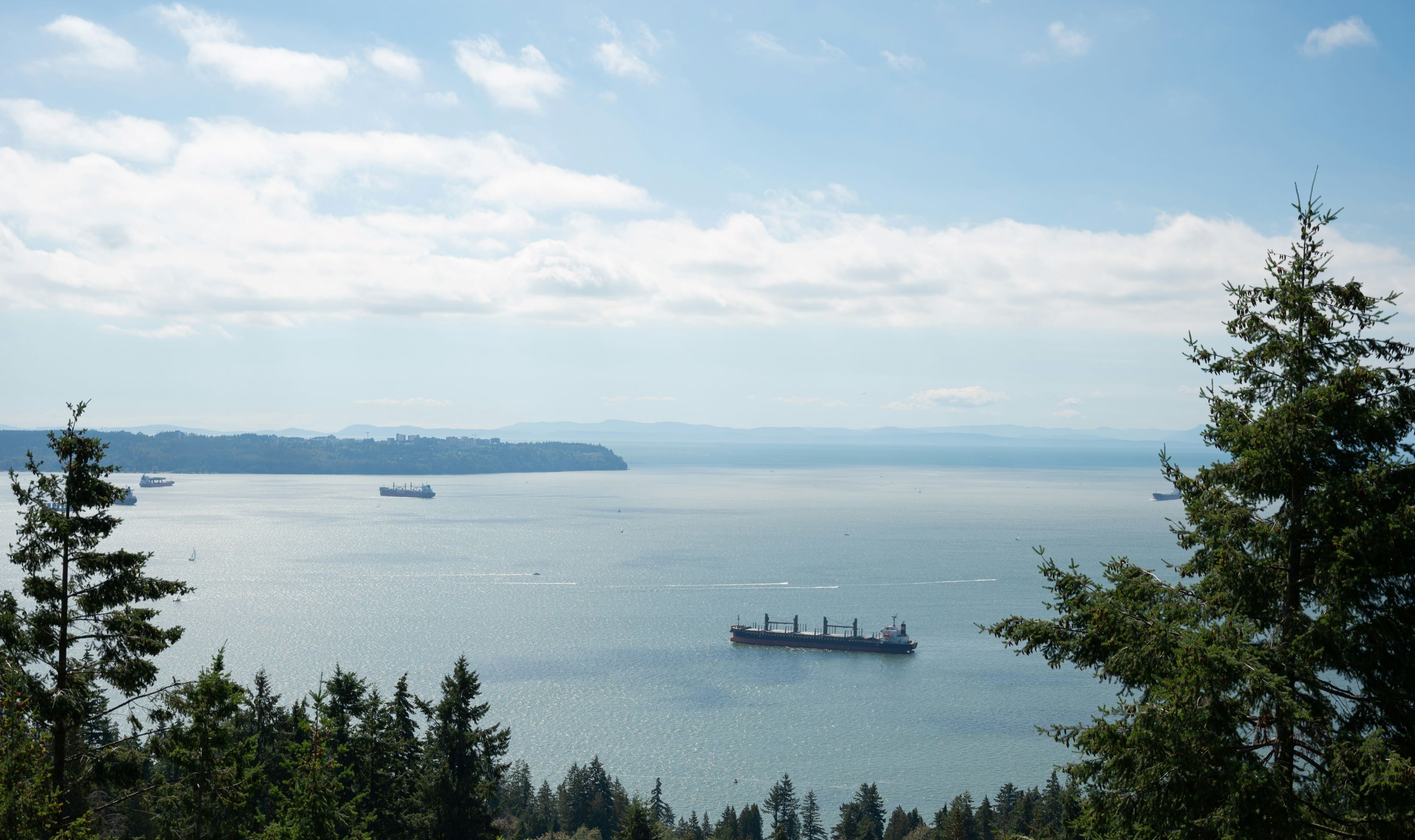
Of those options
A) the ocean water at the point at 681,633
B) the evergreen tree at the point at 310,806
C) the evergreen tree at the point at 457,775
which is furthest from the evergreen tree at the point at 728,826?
the evergreen tree at the point at 310,806

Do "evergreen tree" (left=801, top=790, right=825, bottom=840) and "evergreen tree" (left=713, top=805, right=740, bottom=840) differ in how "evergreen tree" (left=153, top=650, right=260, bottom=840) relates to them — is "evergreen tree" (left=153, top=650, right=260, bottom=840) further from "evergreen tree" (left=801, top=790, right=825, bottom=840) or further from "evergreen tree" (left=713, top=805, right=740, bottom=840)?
"evergreen tree" (left=801, top=790, right=825, bottom=840)

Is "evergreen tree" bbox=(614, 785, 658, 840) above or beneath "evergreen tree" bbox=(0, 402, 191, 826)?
beneath

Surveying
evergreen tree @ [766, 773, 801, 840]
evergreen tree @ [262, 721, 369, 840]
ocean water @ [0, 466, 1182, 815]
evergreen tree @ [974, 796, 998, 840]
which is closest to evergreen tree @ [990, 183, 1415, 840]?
evergreen tree @ [262, 721, 369, 840]

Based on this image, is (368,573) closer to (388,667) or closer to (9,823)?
(388,667)

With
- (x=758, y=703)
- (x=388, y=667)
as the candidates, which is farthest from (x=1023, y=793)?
(x=388, y=667)

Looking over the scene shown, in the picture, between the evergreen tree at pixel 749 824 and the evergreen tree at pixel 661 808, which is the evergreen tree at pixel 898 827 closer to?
the evergreen tree at pixel 749 824

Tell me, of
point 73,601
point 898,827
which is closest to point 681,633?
point 898,827
